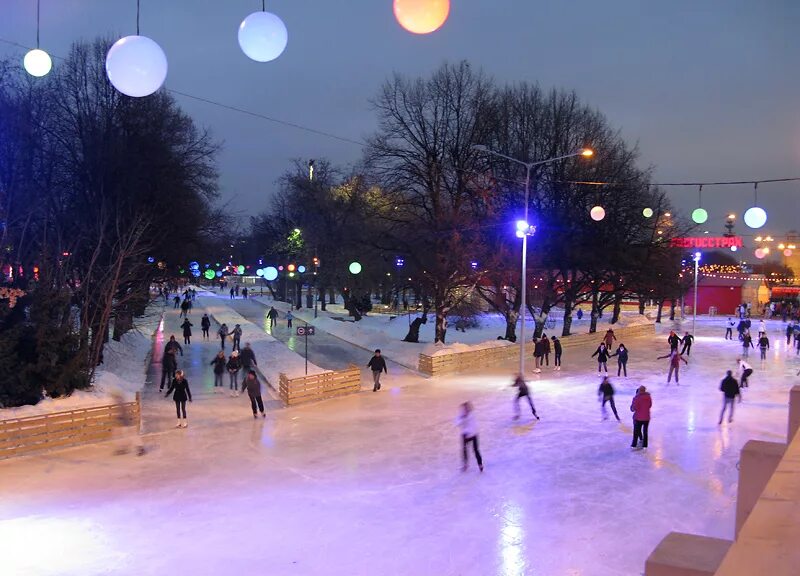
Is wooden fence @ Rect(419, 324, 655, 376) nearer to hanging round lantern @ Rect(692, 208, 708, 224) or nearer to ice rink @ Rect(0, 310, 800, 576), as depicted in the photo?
ice rink @ Rect(0, 310, 800, 576)

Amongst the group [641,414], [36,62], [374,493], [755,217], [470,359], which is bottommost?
[374,493]

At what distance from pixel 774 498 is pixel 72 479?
11219mm

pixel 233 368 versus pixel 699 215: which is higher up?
pixel 699 215

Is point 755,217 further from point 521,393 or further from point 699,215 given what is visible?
point 521,393

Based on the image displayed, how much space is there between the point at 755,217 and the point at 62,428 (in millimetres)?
15590

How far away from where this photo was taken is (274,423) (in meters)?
14.9

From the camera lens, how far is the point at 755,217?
42.9 feet

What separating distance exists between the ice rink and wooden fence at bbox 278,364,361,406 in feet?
2.51

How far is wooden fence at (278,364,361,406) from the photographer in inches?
670

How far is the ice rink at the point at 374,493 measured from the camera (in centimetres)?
775

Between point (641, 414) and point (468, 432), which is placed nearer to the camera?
point (468, 432)

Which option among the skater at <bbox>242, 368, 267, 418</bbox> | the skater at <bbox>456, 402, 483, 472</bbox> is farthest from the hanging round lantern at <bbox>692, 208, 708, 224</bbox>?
the skater at <bbox>242, 368, 267, 418</bbox>

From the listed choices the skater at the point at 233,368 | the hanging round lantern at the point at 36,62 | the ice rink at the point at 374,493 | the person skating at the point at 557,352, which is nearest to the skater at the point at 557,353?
the person skating at the point at 557,352

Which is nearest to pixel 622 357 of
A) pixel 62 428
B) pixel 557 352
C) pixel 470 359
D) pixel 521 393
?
pixel 557 352
